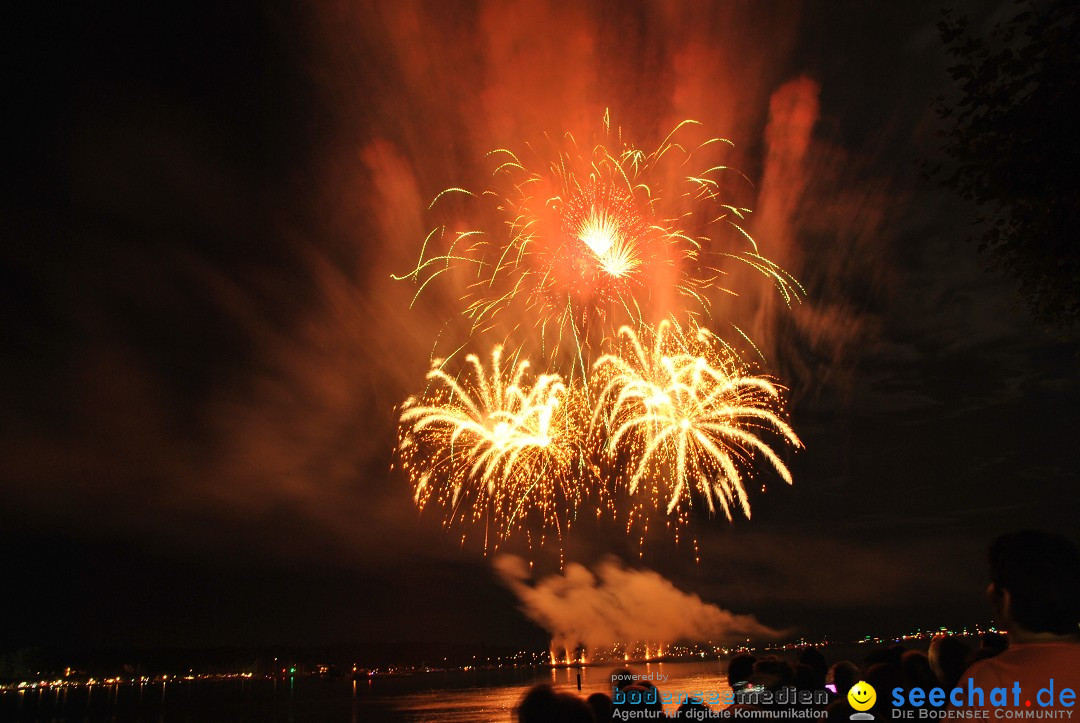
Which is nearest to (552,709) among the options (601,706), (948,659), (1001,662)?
(1001,662)

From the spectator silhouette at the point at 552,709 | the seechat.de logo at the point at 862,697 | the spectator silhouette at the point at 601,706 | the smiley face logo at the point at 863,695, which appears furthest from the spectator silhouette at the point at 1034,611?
the spectator silhouette at the point at 601,706

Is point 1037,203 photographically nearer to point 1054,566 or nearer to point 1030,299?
point 1030,299

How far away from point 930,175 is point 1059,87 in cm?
187

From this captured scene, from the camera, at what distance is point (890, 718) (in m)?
5.02

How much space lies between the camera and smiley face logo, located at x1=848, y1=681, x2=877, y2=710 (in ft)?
16.0

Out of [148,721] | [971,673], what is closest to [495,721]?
[148,721]

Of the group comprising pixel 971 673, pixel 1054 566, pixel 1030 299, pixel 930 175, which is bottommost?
pixel 971 673

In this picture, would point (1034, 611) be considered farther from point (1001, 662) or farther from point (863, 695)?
point (863, 695)

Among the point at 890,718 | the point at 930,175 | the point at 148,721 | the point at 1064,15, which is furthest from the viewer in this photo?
the point at 148,721

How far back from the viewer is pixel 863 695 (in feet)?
16.6

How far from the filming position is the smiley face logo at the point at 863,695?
4863 mm

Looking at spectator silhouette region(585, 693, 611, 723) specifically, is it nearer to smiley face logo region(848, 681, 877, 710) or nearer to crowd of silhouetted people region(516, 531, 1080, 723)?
crowd of silhouetted people region(516, 531, 1080, 723)

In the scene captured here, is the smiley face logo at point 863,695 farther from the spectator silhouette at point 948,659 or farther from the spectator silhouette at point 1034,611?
the spectator silhouette at point 1034,611

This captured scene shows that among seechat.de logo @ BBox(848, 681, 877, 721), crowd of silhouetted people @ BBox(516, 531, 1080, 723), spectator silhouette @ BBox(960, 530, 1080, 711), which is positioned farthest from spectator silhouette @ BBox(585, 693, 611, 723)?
spectator silhouette @ BBox(960, 530, 1080, 711)
